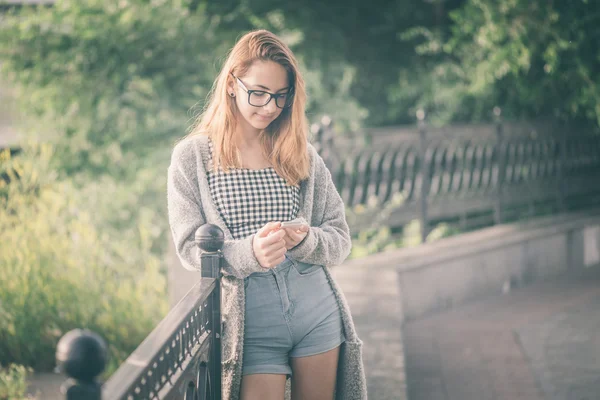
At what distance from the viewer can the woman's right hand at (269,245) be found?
7.30ft

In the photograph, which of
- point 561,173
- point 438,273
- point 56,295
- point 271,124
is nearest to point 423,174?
point 438,273

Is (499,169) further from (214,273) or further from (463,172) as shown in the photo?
(214,273)

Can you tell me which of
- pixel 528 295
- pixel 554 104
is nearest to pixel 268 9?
pixel 554 104

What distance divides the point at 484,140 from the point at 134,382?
6957mm

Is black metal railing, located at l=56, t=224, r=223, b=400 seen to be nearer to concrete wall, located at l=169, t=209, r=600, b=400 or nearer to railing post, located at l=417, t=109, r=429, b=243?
concrete wall, located at l=169, t=209, r=600, b=400

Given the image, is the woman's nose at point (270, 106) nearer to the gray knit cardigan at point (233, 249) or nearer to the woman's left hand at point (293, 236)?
the gray knit cardigan at point (233, 249)

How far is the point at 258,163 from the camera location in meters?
2.53

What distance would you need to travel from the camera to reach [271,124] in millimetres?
2604

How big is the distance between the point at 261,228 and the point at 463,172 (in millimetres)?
5875

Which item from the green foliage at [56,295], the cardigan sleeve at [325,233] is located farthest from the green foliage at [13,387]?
the cardigan sleeve at [325,233]

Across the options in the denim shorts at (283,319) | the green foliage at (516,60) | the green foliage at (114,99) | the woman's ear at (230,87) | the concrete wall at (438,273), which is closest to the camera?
the denim shorts at (283,319)

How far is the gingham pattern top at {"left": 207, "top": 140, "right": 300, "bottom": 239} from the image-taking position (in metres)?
2.44

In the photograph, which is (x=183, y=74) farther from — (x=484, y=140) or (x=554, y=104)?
(x=554, y=104)

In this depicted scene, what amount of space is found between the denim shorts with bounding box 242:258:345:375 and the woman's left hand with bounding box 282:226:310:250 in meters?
0.10
